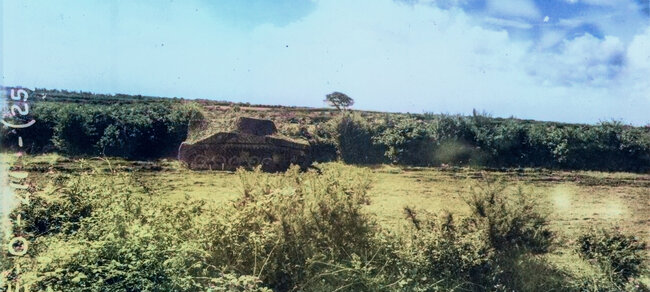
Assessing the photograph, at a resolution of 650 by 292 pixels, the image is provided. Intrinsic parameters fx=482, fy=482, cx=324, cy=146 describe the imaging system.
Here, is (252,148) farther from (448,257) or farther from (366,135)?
(448,257)

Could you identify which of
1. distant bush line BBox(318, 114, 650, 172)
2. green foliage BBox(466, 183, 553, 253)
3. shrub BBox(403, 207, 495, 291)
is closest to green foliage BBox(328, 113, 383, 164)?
distant bush line BBox(318, 114, 650, 172)

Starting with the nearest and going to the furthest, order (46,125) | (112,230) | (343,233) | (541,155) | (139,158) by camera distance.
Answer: (112,230)
(343,233)
(46,125)
(139,158)
(541,155)

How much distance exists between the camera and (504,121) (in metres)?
5.77

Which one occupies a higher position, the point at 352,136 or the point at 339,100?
the point at 339,100

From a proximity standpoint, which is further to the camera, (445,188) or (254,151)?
(445,188)

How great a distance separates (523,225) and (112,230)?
381cm

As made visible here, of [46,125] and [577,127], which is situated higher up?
[577,127]

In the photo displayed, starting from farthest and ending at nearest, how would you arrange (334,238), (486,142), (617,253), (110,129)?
(486,142) → (110,129) → (617,253) → (334,238)

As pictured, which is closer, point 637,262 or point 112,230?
point 112,230

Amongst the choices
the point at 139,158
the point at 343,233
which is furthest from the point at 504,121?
the point at 139,158

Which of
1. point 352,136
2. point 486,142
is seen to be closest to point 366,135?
point 352,136

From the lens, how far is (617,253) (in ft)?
15.3

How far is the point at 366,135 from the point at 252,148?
4.13 feet

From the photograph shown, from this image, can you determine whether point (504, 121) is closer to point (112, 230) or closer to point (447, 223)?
point (447, 223)
